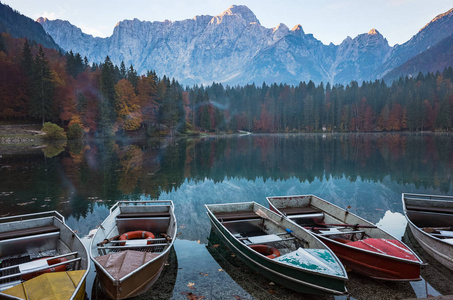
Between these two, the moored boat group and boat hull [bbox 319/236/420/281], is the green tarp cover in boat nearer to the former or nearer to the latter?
the moored boat group

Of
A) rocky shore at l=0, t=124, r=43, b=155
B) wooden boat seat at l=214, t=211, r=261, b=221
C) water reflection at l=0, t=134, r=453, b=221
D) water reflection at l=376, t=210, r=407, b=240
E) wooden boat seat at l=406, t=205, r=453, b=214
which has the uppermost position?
rocky shore at l=0, t=124, r=43, b=155

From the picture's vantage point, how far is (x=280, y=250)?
337 inches

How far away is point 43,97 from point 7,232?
67.8 m

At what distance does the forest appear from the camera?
65.7 meters

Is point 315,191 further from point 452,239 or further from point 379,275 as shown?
point 379,275

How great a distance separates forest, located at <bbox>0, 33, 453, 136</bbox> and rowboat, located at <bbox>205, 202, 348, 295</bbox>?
67412 mm

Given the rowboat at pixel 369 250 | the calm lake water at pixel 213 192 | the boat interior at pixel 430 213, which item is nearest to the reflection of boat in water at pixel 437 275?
the calm lake water at pixel 213 192

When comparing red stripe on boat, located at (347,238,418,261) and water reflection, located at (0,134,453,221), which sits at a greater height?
red stripe on boat, located at (347,238,418,261)

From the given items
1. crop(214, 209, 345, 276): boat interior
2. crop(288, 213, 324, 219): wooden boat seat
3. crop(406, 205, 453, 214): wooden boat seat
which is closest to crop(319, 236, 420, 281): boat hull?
crop(214, 209, 345, 276): boat interior

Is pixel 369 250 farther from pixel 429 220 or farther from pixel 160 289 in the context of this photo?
pixel 429 220

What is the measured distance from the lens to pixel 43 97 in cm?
6319

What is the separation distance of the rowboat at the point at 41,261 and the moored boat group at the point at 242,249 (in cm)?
2

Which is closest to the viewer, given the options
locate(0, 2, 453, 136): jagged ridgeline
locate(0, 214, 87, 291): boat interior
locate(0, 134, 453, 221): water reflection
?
locate(0, 214, 87, 291): boat interior

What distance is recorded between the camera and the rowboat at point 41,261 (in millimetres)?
5152
